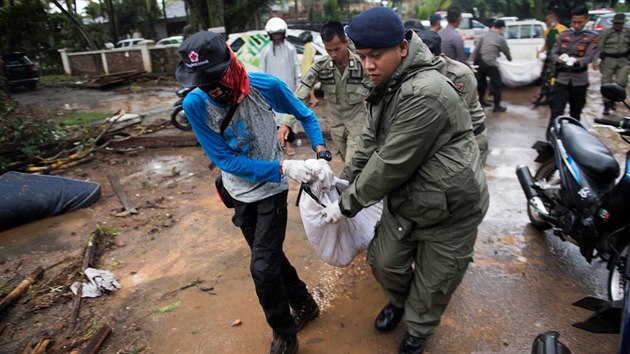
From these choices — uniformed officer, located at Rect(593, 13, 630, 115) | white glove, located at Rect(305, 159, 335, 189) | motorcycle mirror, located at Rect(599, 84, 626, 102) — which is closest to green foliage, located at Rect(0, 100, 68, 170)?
white glove, located at Rect(305, 159, 335, 189)

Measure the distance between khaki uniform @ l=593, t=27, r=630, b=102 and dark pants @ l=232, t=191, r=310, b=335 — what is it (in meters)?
6.86

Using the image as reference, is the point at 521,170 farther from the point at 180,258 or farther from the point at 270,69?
the point at 270,69

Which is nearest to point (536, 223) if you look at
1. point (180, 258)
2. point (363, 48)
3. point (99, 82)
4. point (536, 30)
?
point (363, 48)

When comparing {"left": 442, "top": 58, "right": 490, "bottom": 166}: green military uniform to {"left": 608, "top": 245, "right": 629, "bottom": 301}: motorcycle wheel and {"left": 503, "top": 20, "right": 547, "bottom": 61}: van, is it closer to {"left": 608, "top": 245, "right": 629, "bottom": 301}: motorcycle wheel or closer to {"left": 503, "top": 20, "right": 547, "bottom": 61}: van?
{"left": 608, "top": 245, "right": 629, "bottom": 301}: motorcycle wheel

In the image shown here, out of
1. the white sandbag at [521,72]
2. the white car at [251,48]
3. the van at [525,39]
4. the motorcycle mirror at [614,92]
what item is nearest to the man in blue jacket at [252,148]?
the motorcycle mirror at [614,92]

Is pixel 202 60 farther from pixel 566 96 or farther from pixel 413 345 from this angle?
pixel 566 96

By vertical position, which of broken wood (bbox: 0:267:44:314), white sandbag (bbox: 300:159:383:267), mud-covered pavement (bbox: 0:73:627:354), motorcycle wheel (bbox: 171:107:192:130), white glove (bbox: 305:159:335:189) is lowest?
mud-covered pavement (bbox: 0:73:627:354)

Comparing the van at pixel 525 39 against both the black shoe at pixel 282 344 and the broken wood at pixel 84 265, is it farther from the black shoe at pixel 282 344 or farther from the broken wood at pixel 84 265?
the black shoe at pixel 282 344

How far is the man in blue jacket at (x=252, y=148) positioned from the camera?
6.77ft

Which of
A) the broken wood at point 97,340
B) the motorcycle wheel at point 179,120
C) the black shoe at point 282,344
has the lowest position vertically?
the broken wood at point 97,340

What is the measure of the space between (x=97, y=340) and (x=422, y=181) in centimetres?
221

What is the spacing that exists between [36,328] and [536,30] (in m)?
12.2

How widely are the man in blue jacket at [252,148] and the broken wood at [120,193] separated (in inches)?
107

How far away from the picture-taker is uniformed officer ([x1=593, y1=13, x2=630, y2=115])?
6.86m
